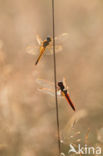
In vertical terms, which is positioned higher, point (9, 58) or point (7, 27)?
point (7, 27)

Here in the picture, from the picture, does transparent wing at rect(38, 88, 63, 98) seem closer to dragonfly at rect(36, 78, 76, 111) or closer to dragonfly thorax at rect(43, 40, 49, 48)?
dragonfly at rect(36, 78, 76, 111)

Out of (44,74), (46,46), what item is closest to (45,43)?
(46,46)

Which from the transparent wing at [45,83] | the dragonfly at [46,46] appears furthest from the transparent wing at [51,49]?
the transparent wing at [45,83]

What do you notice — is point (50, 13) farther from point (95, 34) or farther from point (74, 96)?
point (74, 96)

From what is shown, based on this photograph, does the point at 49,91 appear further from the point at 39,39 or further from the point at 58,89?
the point at 39,39

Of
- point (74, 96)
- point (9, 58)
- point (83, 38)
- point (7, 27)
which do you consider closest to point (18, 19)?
point (7, 27)

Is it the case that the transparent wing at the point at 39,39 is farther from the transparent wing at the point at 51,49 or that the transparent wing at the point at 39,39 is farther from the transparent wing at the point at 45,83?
the transparent wing at the point at 45,83

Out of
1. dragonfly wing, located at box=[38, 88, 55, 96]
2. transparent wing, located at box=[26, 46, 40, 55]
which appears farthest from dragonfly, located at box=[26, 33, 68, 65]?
dragonfly wing, located at box=[38, 88, 55, 96]
